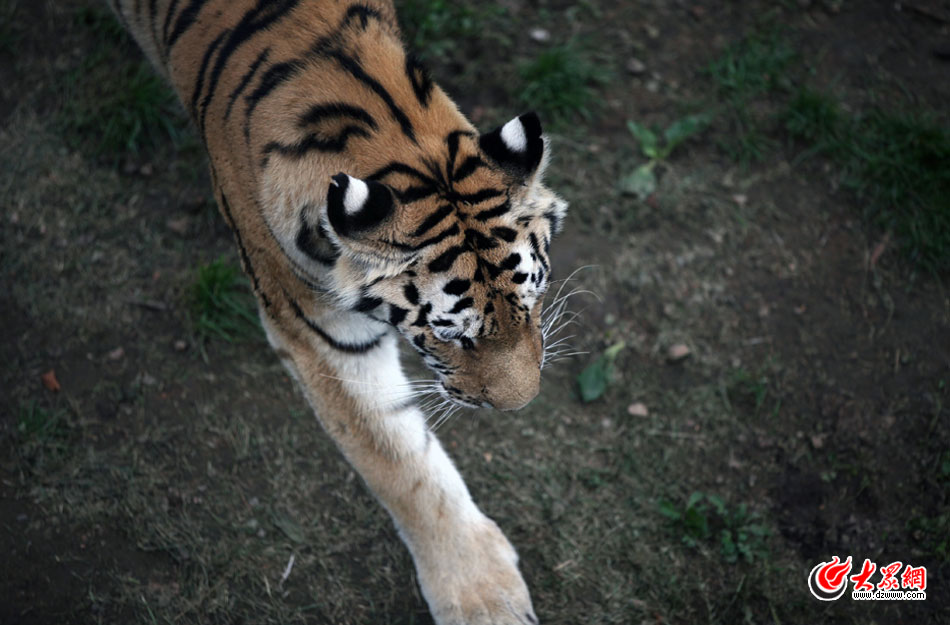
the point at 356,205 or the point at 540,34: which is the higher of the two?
the point at 356,205

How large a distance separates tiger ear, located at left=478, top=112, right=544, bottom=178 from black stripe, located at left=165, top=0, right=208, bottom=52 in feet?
4.49

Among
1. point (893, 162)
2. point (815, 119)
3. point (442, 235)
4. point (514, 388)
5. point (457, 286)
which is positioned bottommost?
point (893, 162)

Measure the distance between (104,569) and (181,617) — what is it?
33 cm

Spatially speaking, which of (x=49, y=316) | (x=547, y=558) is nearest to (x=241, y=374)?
(x=49, y=316)

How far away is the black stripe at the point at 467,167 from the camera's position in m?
2.17

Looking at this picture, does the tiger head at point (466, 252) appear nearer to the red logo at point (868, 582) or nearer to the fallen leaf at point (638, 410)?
the fallen leaf at point (638, 410)

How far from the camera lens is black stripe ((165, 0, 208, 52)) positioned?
9.55 feet

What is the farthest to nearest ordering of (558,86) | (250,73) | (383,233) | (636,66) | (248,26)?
1. (636,66)
2. (558,86)
3. (248,26)
4. (250,73)
5. (383,233)

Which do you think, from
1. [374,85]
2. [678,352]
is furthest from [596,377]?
[374,85]

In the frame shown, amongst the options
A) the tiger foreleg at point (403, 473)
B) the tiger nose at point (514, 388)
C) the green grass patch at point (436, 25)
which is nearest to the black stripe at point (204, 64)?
the tiger foreleg at point (403, 473)

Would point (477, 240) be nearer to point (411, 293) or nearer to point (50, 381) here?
point (411, 293)

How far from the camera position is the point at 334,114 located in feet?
7.61

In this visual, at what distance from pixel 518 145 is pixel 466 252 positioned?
0.33 m

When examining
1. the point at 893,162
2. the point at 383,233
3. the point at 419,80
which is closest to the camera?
the point at 383,233
